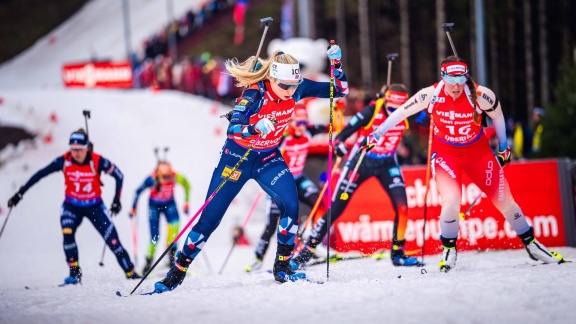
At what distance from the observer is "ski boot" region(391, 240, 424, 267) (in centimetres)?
1011

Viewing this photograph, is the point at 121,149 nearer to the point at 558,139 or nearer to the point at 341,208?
the point at 558,139

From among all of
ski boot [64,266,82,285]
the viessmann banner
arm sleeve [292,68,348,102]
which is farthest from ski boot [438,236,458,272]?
ski boot [64,266,82,285]

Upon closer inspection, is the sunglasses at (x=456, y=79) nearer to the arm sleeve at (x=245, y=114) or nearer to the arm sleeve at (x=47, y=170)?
the arm sleeve at (x=245, y=114)

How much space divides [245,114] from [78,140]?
3.28m

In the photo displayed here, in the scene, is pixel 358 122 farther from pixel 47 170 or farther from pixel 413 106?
pixel 47 170

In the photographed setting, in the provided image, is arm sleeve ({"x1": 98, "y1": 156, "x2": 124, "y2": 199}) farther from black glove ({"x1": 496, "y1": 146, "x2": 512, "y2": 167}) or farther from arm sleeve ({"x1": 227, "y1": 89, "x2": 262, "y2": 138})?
black glove ({"x1": 496, "y1": 146, "x2": 512, "y2": 167})

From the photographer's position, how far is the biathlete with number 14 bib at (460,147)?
8.60m

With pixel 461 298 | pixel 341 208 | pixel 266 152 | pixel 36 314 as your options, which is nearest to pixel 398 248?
pixel 341 208

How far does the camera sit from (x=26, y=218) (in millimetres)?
18312

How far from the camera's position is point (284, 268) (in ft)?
27.3

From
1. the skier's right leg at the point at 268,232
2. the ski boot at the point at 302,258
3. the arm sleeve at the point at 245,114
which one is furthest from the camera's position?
the skier's right leg at the point at 268,232

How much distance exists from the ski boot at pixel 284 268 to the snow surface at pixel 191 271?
0.15 metres

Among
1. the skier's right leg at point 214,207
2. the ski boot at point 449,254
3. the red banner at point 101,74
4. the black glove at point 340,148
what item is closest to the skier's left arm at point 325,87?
the skier's right leg at point 214,207

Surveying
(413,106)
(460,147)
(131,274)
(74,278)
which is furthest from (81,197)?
(460,147)
